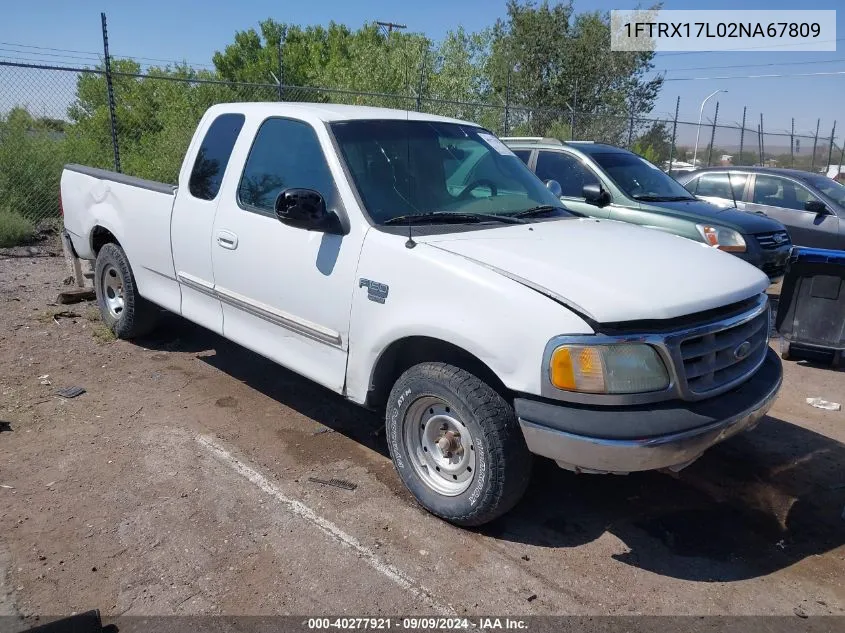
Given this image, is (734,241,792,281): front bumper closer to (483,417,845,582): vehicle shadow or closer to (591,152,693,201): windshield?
(591,152,693,201): windshield

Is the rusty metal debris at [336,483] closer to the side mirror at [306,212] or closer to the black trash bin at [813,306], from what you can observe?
the side mirror at [306,212]

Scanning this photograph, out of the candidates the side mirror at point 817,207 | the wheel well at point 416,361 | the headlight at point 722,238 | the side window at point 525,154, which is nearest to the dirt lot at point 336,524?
the wheel well at point 416,361

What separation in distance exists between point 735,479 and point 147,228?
446 centimetres

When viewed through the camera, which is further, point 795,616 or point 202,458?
point 202,458

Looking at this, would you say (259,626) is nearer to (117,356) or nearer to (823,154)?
(117,356)

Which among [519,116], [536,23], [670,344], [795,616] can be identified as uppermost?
[536,23]

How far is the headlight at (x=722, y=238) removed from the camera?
25.0ft

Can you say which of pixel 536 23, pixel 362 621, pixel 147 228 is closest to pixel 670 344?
pixel 362 621

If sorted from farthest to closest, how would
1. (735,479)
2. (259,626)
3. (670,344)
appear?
(735,479)
(670,344)
(259,626)

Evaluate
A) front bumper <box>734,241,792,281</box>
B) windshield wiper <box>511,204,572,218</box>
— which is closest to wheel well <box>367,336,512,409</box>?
windshield wiper <box>511,204,572,218</box>

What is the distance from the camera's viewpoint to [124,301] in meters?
5.90

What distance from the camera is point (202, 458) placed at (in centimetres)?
416

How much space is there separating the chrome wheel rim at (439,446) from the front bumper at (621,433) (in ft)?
1.44

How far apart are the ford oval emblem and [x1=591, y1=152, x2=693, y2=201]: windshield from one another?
195 inches
